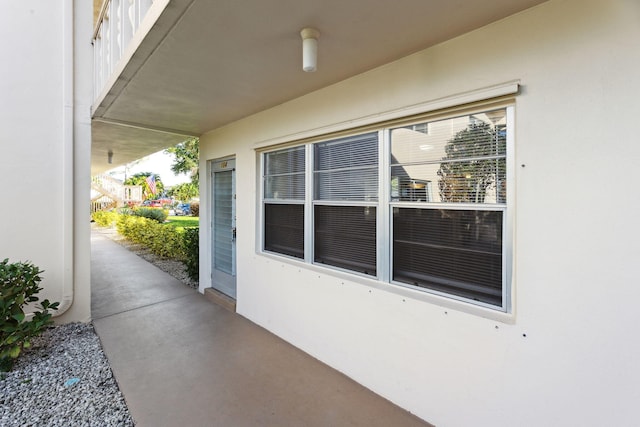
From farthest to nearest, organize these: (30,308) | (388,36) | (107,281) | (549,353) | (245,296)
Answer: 1. (107,281)
2. (245,296)
3. (30,308)
4. (388,36)
5. (549,353)

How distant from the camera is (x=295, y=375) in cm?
295

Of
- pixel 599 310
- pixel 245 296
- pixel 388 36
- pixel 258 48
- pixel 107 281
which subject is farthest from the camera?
pixel 107 281

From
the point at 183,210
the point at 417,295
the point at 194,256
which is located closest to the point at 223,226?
the point at 194,256

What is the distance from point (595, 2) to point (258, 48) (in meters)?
2.08

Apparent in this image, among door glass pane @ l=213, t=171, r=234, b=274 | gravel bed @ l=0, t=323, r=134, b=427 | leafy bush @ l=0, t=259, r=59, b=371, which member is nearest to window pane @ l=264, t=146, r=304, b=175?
door glass pane @ l=213, t=171, r=234, b=274

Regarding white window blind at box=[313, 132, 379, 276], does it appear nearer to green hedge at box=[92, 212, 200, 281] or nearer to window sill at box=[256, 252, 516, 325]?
window sill at box=[256, 252, 516, 325]

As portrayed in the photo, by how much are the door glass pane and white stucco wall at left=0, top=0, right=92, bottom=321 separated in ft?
5.91

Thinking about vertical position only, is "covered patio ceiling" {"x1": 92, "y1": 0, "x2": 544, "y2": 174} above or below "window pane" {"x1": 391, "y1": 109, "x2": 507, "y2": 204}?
above

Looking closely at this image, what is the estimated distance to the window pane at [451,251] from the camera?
6.81 ft

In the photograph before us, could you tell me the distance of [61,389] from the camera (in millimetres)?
2631

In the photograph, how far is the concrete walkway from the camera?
2.40 meters

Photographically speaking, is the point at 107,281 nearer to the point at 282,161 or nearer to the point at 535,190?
the point at 282,161

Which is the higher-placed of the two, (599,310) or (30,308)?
(599,310)

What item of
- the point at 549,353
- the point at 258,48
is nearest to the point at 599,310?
the point at 549,353
